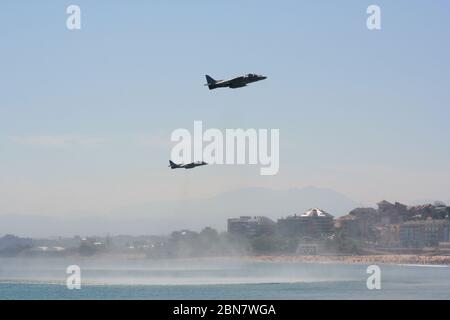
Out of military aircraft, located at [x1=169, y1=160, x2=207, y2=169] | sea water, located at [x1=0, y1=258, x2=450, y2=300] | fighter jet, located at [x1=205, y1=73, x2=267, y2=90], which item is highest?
fighter jet, located at [x1=205, y1=73, x2=267, y2=90]

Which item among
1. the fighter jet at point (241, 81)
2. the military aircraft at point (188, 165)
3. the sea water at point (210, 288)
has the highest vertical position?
the fighter jet at point (241, 81)

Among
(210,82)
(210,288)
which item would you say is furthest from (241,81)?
(210,288)

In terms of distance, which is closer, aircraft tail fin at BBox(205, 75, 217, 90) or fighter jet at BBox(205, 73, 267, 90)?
fighter jet at BBox(205, 73, 267, 90)

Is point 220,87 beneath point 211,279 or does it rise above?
above

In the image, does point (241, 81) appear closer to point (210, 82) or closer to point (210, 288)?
point (210, 82)

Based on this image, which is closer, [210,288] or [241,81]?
[241,81]

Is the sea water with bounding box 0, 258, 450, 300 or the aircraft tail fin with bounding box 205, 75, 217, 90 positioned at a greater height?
the aircraft tail fin with bounding box 205, 75, 217, 90

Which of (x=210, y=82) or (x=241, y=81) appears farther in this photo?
(x=210, y=82)

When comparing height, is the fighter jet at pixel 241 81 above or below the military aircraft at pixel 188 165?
above
